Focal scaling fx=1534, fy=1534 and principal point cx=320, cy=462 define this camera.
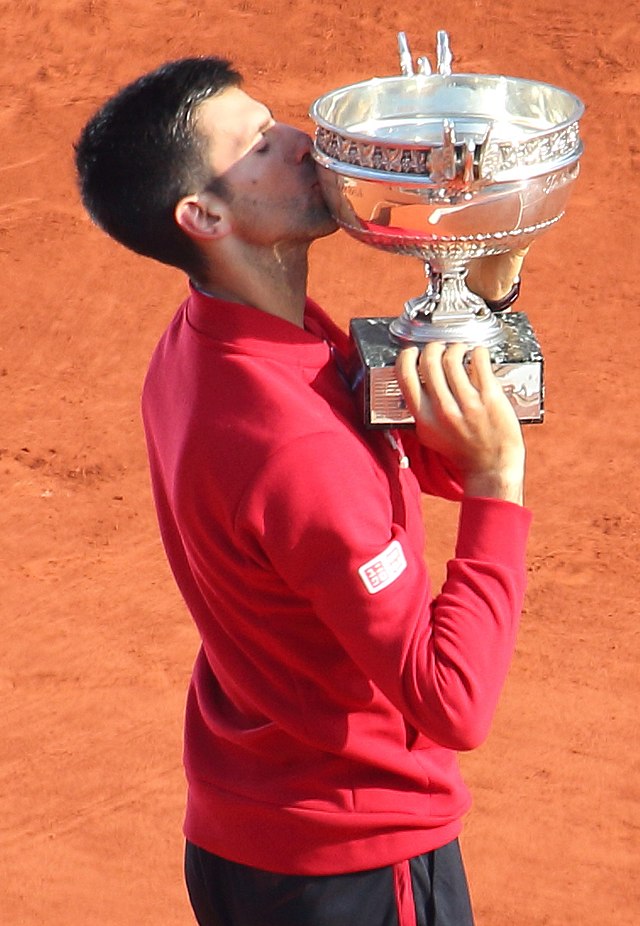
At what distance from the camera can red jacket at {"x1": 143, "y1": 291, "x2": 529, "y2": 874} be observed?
2332 millimetres

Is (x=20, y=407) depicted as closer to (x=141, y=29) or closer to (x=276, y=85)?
(x=276, y=85)

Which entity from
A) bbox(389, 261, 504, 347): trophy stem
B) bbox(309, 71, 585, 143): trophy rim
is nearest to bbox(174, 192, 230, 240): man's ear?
bbox(309, 71, 585, 143): trophy rim

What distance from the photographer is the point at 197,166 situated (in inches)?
98.9

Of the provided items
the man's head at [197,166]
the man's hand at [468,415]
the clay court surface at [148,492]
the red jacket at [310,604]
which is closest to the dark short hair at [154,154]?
the man's head at [197,166]

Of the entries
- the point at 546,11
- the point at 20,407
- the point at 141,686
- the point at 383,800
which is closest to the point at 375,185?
the point at 383,800

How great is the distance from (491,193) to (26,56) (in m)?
9.20

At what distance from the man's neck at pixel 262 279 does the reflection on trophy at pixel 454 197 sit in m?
0.11

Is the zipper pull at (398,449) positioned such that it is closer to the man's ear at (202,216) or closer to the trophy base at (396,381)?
the trophy base at (396,381)

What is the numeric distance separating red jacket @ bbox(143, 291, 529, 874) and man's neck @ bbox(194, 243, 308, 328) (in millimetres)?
53

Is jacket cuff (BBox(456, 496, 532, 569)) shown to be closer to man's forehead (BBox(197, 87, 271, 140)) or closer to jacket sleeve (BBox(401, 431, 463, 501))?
jacket sleeve (BBox(401, 431, 463, 501))

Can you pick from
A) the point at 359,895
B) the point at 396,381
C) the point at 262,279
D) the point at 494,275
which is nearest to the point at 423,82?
the point at 494,275

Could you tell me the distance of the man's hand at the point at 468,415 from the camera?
2.38m

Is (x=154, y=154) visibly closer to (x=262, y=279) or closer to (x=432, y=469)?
(x=262, y=279)

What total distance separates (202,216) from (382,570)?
0.67 metres
